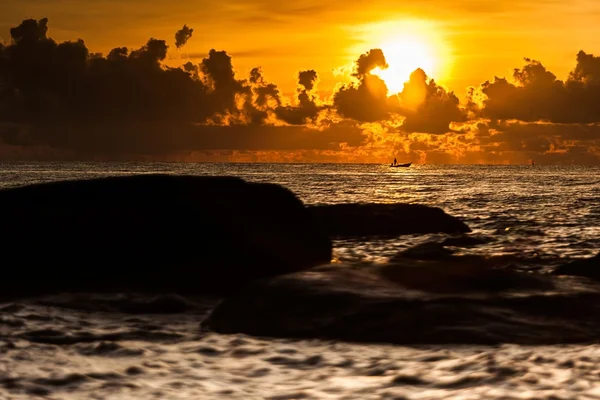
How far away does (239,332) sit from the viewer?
8867mm

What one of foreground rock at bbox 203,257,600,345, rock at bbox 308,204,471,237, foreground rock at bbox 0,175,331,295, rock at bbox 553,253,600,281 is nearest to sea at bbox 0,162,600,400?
foreground rock at bbox 203,257,600,345

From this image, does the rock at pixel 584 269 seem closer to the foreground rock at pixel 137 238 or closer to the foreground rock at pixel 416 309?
the foreground rock at pixel 416 309

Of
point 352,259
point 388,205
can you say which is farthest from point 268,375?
point 388,205

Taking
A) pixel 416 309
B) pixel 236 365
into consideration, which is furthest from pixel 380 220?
pixel 236 365

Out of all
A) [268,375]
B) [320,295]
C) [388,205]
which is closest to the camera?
[268,375]

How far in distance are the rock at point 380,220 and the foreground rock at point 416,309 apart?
1217 centimetres

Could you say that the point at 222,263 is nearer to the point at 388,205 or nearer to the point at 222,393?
the point at 222,393

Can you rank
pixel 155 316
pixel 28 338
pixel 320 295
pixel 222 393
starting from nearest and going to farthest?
pixel 222 393 → pixel 28 338 → pixel 320 295 → pixel 155 316

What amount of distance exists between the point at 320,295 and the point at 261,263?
12.9ft

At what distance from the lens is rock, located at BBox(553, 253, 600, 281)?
518 inches

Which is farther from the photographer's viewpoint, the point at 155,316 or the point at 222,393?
the point at 155,316

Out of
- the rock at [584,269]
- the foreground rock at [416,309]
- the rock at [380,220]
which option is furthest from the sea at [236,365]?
the rock at [380,220]

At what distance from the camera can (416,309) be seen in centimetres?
897

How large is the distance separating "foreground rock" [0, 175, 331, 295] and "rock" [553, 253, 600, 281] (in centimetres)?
490
